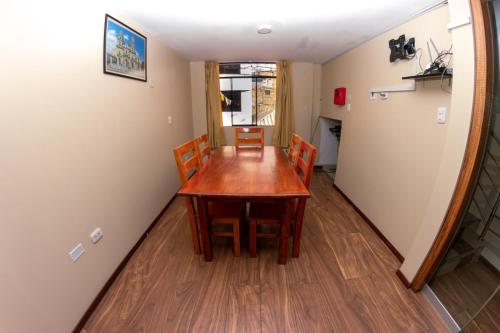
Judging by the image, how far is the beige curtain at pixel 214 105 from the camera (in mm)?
3826

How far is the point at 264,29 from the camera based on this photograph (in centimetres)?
218

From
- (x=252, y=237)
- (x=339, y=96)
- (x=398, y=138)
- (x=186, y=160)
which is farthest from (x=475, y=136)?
(x=339, y=96)

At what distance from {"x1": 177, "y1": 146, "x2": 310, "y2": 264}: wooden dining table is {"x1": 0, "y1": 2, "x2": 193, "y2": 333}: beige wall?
63 cm

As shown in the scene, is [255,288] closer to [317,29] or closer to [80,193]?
[80,193]

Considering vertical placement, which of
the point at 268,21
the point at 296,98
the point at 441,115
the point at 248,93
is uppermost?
the point at 268,21

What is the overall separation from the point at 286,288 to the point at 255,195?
2.47ft

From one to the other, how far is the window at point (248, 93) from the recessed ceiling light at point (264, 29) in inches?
69.5

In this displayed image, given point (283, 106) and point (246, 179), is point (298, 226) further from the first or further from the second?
point (283, 106)

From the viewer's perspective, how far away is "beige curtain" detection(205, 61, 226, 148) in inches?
151

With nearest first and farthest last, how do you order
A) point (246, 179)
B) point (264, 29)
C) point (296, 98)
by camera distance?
point (246, 179), point (264, 29), point (296, 98)

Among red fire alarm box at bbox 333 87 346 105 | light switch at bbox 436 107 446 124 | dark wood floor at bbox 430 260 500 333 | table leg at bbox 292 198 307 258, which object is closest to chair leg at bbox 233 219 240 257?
table leg at bbox 292 198 307 258

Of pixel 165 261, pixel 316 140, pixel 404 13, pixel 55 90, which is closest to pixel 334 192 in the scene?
pixel 316 140

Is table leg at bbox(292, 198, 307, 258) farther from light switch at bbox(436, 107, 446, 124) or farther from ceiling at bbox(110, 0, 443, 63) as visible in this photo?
ceiling at bbox(110, 0, 443, 63)

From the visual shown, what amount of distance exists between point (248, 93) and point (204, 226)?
308 centimetres
